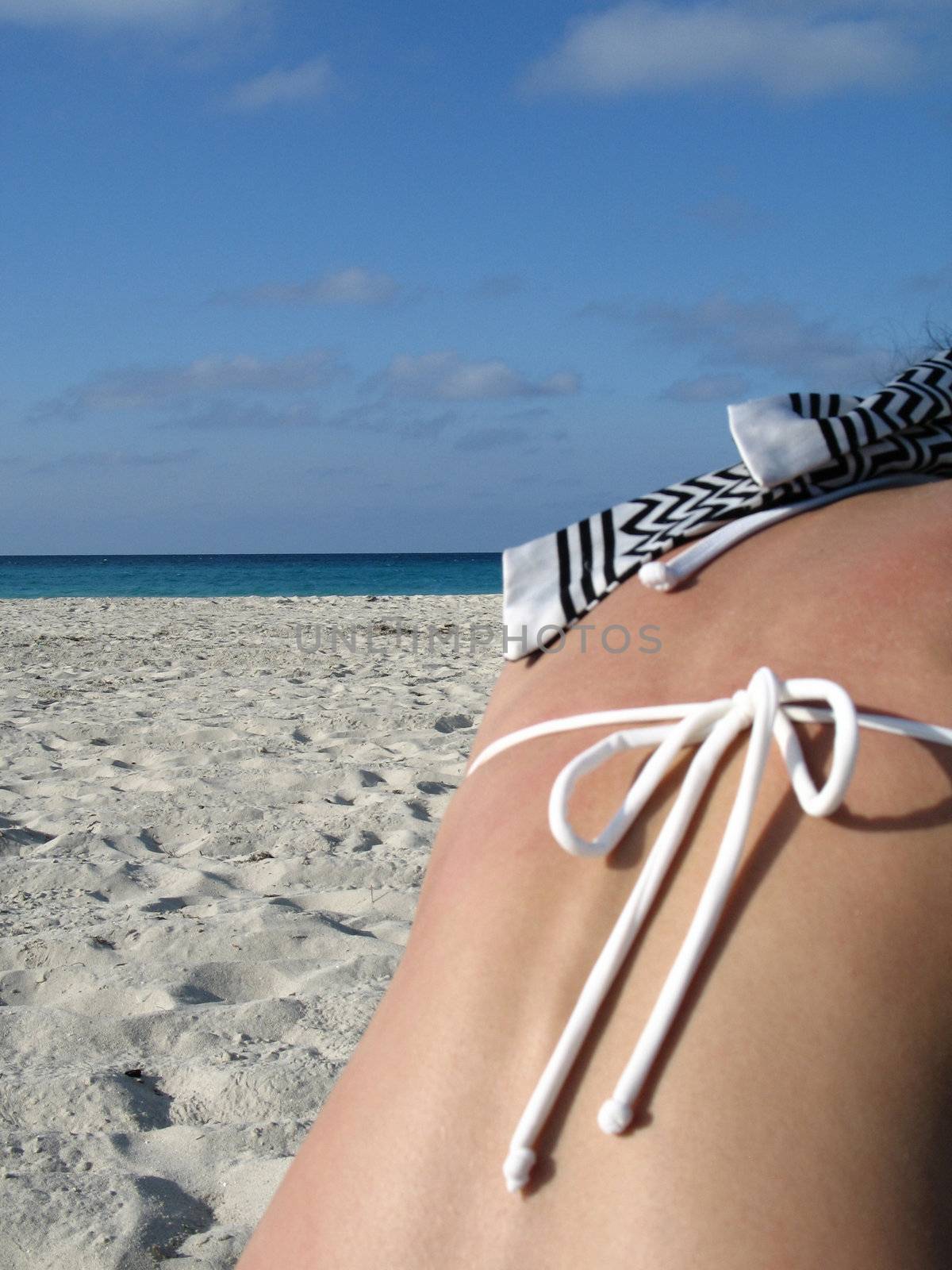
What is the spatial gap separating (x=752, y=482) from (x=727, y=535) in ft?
→ 0.21

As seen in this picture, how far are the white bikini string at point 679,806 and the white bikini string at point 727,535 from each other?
13cm

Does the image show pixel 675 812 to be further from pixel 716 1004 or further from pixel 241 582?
pixel 241 582

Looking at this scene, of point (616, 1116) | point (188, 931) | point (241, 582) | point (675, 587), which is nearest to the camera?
point (616, 1116)

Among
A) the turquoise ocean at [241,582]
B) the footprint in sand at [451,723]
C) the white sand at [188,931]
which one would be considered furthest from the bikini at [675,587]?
the turquoise ocean at [241,582]

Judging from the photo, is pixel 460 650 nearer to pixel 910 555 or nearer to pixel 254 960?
pixel 254 960

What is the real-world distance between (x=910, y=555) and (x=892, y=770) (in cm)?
19

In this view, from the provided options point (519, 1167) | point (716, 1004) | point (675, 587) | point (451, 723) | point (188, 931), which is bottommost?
point (188, 931)

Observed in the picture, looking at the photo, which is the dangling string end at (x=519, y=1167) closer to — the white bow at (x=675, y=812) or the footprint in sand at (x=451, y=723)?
the white bow at (x=675, y=812)

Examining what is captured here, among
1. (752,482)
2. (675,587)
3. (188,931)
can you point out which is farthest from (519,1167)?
(188,931)

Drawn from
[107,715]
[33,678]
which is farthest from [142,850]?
[33,678]

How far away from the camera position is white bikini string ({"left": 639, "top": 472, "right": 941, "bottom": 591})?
3.04 feet

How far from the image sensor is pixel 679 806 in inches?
31.4

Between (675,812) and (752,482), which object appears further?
(752,482)

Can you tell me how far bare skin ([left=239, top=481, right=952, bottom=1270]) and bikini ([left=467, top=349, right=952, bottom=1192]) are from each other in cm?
2
